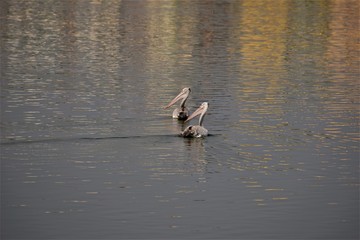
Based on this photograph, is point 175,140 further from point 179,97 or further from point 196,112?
point 179,97

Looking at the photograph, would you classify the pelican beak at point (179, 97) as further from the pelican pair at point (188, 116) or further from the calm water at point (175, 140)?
the calm water at point (175, 140)

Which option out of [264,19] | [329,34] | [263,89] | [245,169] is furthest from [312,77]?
[264,19]

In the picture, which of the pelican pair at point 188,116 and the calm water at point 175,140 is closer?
the calm water at point 175,140

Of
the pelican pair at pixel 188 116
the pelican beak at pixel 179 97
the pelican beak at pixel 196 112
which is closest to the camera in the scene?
the pelican pair at pixel 188 116

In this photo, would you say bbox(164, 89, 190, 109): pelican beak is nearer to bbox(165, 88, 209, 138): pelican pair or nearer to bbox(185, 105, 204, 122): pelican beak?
bbox(165, 88, 209, 138): pelican pair

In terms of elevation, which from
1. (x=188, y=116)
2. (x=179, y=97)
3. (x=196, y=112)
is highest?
(x=196, y=112)

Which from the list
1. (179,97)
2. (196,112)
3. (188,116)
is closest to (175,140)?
(196,112)

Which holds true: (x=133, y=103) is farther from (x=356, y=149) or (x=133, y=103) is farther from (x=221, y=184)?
(x=221, y=184)

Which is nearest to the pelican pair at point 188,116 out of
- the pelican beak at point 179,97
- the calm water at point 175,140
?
the pelican beak at point 179,97

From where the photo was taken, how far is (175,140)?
77.3 feet

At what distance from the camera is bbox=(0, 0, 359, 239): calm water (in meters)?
17.1

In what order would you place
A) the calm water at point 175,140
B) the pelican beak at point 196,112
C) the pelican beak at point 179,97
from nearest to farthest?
the calm water at point 175,140
the pelican beak at point 196,112
the pelican beak at point 179,97

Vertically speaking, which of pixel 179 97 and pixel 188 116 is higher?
pixel 179 97

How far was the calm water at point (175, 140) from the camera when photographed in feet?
56.1
